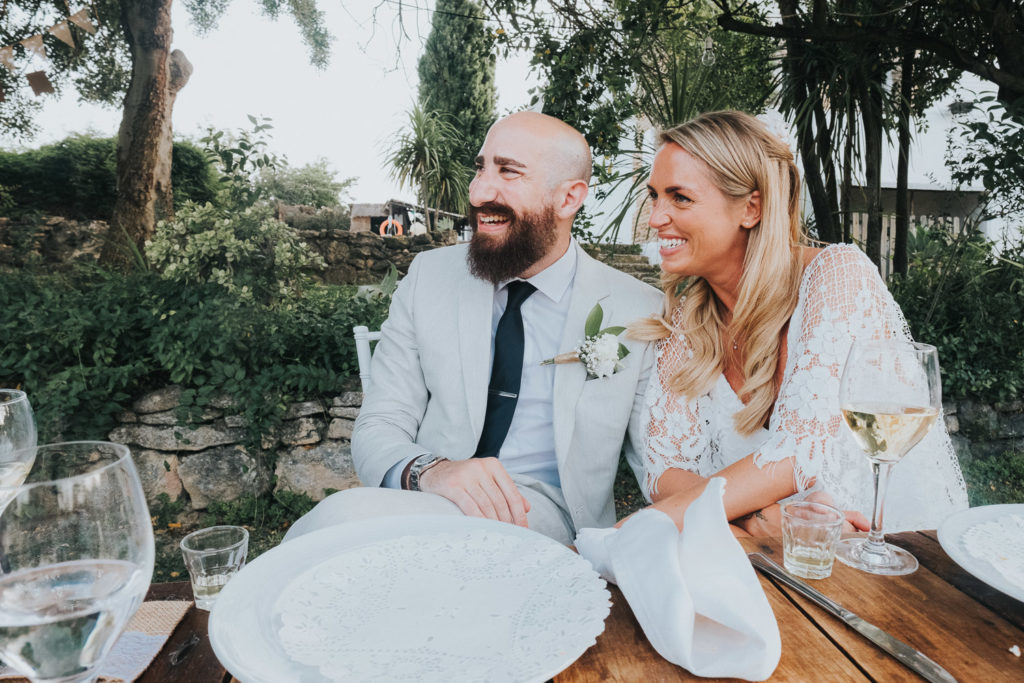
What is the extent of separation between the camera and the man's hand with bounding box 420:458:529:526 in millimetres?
1598

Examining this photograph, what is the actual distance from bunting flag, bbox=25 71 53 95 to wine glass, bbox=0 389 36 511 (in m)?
4.24

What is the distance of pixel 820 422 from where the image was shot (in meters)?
1.57

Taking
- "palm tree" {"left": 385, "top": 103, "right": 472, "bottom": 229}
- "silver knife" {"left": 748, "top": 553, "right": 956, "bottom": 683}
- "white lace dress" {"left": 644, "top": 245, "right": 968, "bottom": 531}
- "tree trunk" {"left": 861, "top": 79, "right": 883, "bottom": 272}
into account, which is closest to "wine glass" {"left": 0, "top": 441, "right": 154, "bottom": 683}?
"silver knife" {"left": 748, "top": 553, "right": 956, "bottom": 683}

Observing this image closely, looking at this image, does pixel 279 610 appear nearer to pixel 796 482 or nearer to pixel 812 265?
pixel 796 482

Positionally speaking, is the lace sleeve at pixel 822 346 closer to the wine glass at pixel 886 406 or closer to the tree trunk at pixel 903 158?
the wine glass at pixel 886 406

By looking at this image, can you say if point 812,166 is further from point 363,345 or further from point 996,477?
point 363,345

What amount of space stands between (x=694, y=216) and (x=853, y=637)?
1.34 metres

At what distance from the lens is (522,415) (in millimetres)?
2164

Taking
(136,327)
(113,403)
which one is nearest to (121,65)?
(136,327)

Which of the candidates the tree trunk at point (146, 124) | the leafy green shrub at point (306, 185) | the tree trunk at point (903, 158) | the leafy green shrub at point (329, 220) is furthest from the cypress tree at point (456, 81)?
the tree trunk at point (903, 158)

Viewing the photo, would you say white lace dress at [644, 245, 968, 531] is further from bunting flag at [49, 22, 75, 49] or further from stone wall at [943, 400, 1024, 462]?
bunting flag at [49, 22, 75, 49]

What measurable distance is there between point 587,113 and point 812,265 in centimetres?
304

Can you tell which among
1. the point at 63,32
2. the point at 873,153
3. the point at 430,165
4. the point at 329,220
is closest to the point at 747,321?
the point at 873,153

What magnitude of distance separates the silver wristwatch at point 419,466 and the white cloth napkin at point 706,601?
1092 millimetres
